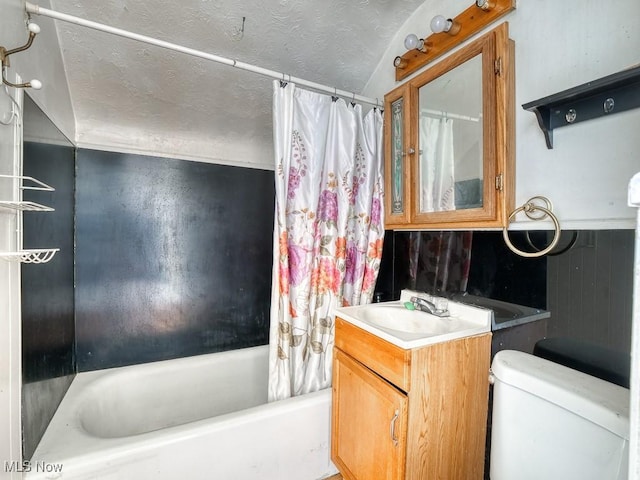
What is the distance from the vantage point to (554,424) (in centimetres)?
83

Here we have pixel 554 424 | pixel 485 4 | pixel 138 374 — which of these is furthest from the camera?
pixel 138 374

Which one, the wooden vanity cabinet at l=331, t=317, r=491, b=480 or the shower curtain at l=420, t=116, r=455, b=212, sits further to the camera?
the shower curtain at l=420, t=116, r=455, b=212

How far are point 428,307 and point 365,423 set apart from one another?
0.57 m

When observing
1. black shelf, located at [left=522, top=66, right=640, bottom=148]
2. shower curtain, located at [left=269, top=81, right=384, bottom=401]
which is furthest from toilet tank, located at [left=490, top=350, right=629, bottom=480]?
shower curtain, located at [left=269, top=81, right=384, bottom=401]

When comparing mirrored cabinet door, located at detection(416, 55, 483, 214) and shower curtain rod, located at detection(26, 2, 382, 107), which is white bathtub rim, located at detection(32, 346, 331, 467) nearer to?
mirrored cabinet door, located at detection(416, 55, 483, 214)

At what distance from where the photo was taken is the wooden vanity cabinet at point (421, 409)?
108 centimetres

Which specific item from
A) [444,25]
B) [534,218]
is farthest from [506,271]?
[444,25]

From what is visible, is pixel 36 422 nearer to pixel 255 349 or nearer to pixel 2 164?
pixel 2 164

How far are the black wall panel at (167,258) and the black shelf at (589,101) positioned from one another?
173cm

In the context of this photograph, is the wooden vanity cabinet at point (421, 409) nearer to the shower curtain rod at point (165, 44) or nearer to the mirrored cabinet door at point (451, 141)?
the mirrored cabinet door at point (451, 141)

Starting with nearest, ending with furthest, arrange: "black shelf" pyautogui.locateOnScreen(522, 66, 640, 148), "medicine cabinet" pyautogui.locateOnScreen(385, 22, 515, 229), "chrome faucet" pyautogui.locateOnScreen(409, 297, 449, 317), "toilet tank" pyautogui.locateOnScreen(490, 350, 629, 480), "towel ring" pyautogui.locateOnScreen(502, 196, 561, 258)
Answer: "toilet tank" pyautogui.locateOnScreen(490, 350, 629, 480), "black shelf" pyautogui.locateOnScreen(522, 66, 640, 148), "towel ring" pyautogui.locateOnScreen(502, 196, 561, 258), "medicine cabinet" pyautogui.locateOnScreen(385, 22, 515, 229), "chrome faucet" pyautogui.locateOnScreen(409, 297, 449, 317)

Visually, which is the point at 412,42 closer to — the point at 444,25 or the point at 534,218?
the point at 444,25

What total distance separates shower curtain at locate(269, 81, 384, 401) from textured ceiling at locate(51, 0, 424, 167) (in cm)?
34

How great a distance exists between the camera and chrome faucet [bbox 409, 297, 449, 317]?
1.39m
